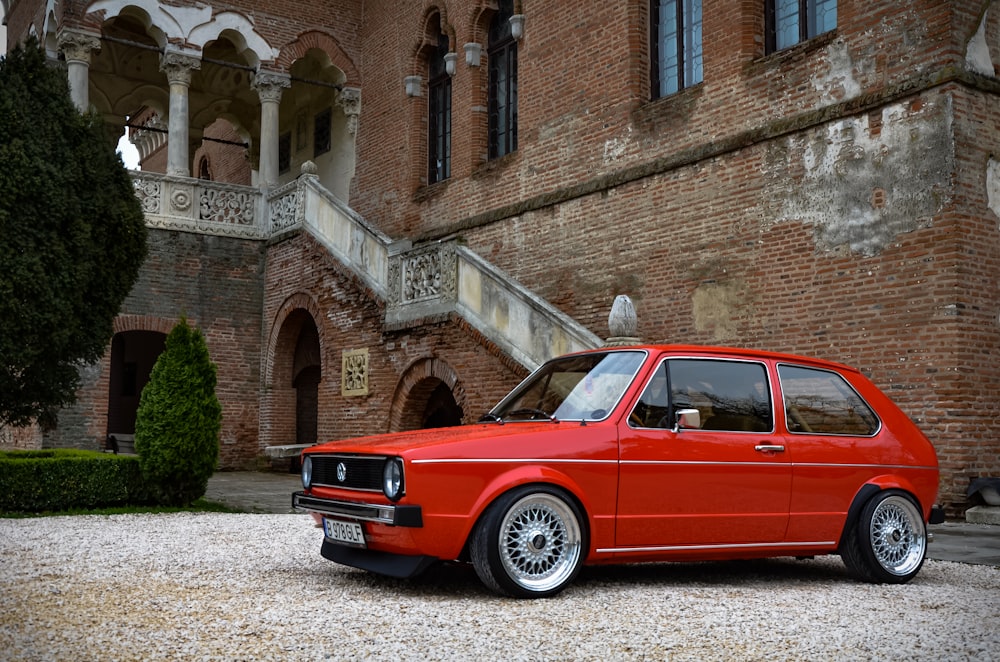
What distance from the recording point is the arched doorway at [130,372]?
26016 millimetres

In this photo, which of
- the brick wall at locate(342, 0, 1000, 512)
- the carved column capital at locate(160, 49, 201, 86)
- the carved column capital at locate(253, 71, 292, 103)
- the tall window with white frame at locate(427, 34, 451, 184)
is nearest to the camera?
the brick wall at locate(342, 0, 1000, 512)

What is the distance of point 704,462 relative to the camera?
6336mm

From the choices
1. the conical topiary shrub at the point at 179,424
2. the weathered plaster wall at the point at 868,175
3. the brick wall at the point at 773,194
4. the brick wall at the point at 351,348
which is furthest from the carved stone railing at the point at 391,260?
the conical topiary shrub at the point at 179,424

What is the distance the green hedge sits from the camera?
10.7m

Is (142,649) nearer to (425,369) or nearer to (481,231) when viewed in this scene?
A: (425,369)

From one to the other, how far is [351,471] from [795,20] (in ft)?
32.5

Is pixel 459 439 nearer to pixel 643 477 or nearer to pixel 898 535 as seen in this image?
pixel 643 477

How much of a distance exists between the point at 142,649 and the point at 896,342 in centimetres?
901

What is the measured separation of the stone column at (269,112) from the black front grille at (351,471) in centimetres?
1549

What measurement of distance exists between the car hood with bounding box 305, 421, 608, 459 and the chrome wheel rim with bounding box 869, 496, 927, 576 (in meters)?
2.04

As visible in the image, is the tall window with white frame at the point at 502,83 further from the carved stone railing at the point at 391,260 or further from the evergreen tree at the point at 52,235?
the evergreen tree at the point at 52,235

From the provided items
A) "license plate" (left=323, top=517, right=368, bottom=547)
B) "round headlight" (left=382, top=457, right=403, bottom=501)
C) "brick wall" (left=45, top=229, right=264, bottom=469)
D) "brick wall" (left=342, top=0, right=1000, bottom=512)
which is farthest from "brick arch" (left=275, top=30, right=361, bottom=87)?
"round headlight" (left=382, top=457, right=403, bottom=501)

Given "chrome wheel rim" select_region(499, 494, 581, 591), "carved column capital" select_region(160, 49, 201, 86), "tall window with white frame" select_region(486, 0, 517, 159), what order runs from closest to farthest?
"chrome wheel rim" select_region(499, 494, 581, 591) < "tall window with white frame" select_region(486, 0, 517, 159) < "carved column capital" select_region(160, 49, 201, 86)

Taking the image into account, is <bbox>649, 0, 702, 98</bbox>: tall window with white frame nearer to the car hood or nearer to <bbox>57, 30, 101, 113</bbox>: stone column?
the car hood
